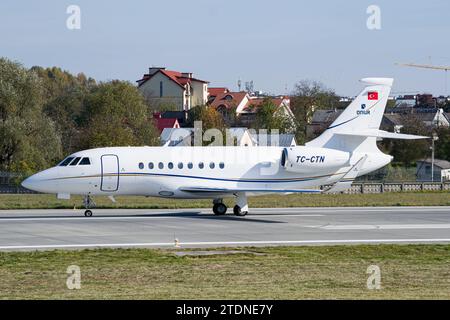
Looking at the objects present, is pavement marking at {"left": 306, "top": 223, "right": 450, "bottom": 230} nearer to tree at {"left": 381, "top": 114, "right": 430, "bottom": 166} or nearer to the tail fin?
the tail fin

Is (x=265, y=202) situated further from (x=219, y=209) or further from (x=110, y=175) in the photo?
(x=110, y=175)

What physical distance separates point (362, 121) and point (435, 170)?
150 ft

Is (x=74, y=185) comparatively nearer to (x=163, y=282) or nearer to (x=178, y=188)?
(x=178, y=188)

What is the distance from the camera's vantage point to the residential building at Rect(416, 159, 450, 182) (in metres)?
77.9

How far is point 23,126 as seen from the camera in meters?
66.2

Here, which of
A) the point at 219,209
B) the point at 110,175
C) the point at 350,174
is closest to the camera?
the point at 110,175

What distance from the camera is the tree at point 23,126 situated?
65875 mm

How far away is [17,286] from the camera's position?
57.1 ft

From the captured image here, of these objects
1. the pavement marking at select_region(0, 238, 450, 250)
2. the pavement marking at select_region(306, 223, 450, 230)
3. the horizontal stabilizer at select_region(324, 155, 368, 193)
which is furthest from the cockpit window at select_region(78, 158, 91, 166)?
the horizontal stabilizer at select_region(324, 155, 368, 193)

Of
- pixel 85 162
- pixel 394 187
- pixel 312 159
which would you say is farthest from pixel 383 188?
pixel 85 162

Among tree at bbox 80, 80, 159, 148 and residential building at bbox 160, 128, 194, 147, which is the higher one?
tree at bbox 80, 80, 159, 148

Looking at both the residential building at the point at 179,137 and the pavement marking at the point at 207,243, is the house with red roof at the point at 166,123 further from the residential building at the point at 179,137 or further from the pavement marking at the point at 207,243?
the pavement marking at the point at 207,243

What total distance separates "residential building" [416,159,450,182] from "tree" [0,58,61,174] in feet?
107
